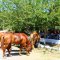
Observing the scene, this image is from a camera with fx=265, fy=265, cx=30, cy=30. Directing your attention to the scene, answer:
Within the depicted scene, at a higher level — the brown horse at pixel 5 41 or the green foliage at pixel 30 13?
the green foliage at pixel 30 13

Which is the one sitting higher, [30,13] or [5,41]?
[30,13]

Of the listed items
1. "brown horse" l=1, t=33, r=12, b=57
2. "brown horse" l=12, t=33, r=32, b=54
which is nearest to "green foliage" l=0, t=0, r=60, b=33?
"brown horse" l=12, t=33, r=32, b=54

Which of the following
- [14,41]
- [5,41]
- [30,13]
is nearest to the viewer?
[5,41]

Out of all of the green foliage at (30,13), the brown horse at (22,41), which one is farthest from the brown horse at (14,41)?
the green foliage at (30,13)

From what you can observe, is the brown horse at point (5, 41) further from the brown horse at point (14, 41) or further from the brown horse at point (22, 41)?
the brown horse at point (22, 41)

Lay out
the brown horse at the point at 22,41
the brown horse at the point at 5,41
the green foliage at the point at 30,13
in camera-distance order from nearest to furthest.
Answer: the brown horse at the point at 5,41 < the brown horse at the point at 22,41 < the green foliage at the point at 30,13

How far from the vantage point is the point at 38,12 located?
2089 centimetres

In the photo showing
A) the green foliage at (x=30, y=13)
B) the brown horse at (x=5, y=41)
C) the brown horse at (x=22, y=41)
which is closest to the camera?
the brown horse at (x=5, y=41)

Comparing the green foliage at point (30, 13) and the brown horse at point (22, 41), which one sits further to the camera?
the green foliage at point (30, 13)

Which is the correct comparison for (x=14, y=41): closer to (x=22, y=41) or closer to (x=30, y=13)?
(x=22, y=41)

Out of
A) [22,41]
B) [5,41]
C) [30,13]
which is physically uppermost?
[30,13]

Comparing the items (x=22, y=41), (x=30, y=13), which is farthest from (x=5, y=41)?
(x=30, y=13)

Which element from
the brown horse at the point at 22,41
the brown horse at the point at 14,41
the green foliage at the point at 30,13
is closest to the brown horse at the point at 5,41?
the brown horse at the point at 14,41

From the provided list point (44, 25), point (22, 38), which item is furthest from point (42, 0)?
point (22, 38)
